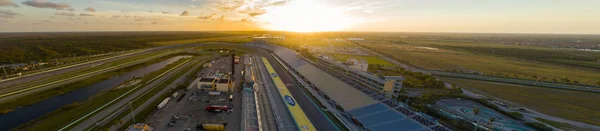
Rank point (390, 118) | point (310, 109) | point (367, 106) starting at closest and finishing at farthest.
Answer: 1. point (390, 118)
2. point (367, 106)
3. point (310, 109)

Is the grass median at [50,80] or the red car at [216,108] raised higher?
the grass median at [50,80]

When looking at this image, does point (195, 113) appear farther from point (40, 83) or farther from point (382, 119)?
point (40, 83)

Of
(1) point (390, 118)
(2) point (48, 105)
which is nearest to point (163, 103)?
(2) point (48, 105)

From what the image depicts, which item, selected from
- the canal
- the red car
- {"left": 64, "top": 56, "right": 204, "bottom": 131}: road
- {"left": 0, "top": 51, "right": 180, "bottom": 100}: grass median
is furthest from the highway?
the red car

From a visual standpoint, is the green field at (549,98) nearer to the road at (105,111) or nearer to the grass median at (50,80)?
the road at (105,111)

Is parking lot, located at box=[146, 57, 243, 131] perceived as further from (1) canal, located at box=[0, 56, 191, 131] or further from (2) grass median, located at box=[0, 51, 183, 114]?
(2) grass median, located at box=[0, 51, 183, 114]

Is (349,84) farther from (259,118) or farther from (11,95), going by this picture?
(11,95)

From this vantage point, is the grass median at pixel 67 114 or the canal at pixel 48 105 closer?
the grass median at pixel 67 114

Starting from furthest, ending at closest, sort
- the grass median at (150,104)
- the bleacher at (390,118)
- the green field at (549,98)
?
the green field at (549,98) → the grass median at (150,104) → the bleacher at (390,118)

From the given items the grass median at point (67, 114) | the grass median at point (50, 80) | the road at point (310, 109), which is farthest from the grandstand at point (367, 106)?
the grass median at point (50, 80)
